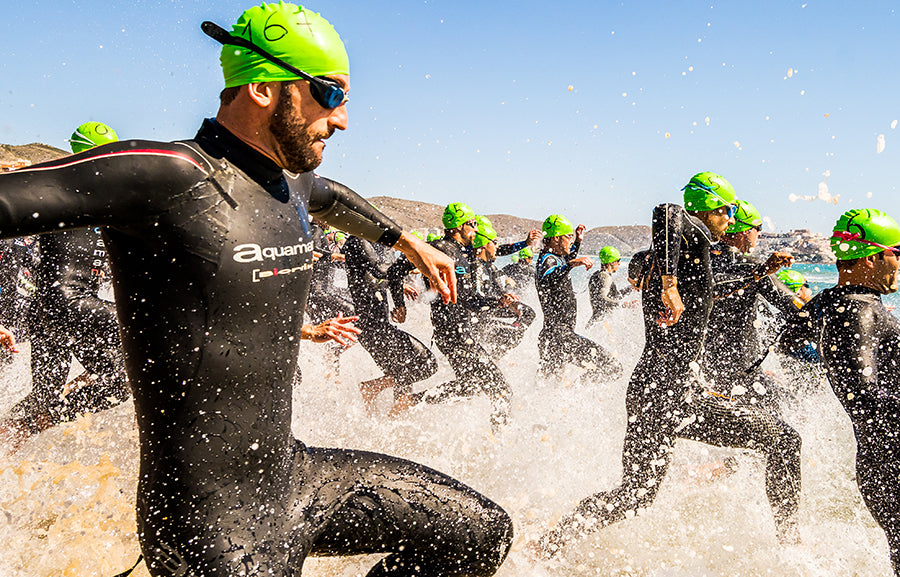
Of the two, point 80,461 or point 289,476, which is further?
point 80,461

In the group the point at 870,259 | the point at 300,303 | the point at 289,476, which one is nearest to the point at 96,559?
the point at 289,476

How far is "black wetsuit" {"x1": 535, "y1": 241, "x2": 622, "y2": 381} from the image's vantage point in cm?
716

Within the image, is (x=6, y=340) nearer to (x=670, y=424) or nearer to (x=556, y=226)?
(x=670, y=424)

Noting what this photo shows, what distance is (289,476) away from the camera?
1.86m

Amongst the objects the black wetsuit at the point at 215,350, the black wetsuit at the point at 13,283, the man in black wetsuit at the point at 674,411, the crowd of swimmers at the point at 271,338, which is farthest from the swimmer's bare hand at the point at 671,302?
the black wetsuit at the point at 13,283

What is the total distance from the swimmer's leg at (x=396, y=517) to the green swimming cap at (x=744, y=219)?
4952 millimetres

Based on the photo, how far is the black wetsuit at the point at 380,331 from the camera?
6184 mm

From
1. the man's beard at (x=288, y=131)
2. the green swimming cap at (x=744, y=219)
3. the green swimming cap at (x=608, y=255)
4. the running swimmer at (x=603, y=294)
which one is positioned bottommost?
the running swimmer at (x=603, y=294)

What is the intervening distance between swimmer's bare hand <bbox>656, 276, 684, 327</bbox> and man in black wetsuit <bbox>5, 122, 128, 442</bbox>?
379 cm

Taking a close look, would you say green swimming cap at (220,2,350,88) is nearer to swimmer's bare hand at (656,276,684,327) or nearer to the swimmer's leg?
the swimmer's leg

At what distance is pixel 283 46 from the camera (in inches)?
67.4

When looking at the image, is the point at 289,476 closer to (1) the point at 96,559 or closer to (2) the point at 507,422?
(1) the point at 96,559

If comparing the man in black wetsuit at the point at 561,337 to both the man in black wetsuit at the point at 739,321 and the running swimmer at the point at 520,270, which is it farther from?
the running swimmer at the point at 520,270

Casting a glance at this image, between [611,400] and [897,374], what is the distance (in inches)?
167
